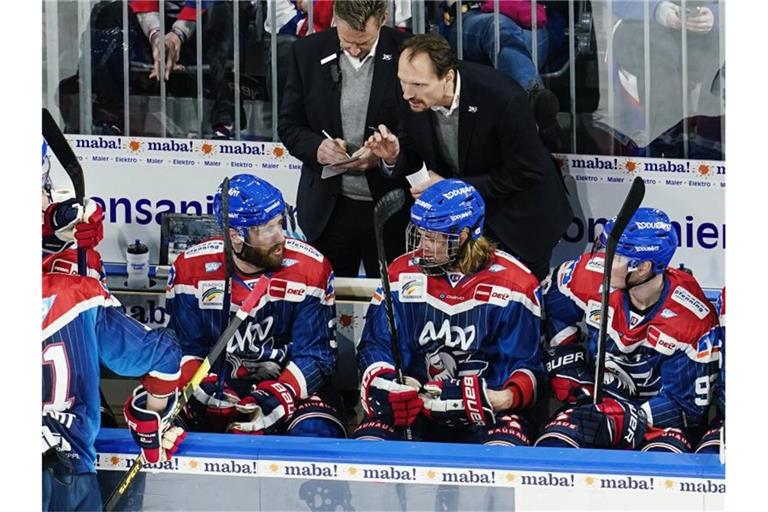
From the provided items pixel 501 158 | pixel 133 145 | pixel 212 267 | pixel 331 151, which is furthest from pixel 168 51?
pixel 501 158

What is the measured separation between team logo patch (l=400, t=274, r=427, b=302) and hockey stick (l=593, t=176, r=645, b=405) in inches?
21.2

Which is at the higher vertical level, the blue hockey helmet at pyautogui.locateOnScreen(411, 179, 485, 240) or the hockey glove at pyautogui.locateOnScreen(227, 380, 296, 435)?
the blue hockey helmet at pyautogui.locateOnScreen(411, 179, 485, 240)

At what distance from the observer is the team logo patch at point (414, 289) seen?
15.4 ft

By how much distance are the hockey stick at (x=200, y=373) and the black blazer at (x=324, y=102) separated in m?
0.91

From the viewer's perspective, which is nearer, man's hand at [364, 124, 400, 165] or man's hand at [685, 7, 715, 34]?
man's hand at [364, 124, 400, 165]

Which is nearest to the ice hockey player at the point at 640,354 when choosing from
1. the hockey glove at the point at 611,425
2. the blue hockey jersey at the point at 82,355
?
the hockey glove at the point at 611,425

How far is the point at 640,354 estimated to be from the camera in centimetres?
464

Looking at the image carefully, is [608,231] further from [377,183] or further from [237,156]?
[237,156]

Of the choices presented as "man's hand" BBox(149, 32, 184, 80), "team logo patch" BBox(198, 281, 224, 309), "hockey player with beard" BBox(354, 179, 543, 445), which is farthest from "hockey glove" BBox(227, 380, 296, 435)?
"man's hand" BBox(149, 32, 184, 80)

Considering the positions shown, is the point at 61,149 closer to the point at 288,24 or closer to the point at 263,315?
the point at 263,315

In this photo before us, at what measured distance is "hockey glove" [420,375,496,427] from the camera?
14.7 feet

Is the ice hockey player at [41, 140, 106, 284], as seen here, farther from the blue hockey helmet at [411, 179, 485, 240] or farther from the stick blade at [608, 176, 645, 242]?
the stick blade at [608, 176, 645, 242]

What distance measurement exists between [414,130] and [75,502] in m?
1.83

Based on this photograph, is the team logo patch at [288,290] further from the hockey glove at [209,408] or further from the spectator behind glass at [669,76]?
the spectator behind glass at [669,76]
